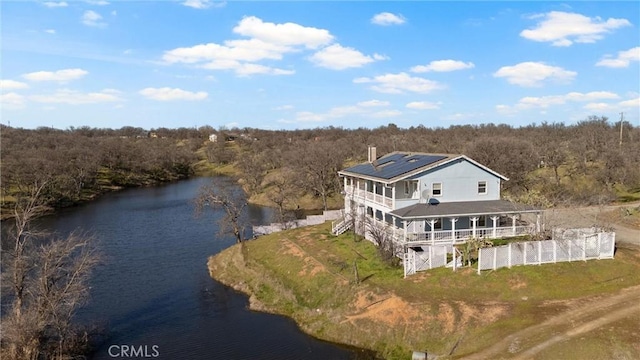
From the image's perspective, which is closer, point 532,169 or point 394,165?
point 394,165

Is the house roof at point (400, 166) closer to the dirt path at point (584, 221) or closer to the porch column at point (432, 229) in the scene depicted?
the porch column at point (432, 229)

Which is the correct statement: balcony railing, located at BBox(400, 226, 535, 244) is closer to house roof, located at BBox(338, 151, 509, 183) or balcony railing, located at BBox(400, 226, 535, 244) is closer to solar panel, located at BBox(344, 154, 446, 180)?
house roof, located at BBox(338, 151, 509, 183)

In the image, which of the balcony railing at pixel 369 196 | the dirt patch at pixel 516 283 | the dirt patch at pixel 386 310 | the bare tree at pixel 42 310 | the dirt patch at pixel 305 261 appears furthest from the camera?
the balcony railing at pixel 369 196

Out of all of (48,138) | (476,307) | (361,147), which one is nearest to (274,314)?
(476,307)

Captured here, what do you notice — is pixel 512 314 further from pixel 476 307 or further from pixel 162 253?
pixel 162 253

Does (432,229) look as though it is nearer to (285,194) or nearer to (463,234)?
(463,234)

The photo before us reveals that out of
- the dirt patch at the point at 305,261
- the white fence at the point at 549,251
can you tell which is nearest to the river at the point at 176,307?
the dirt patch at the point at 305,261

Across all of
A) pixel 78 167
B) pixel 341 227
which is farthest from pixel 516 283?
pixel 78 167
